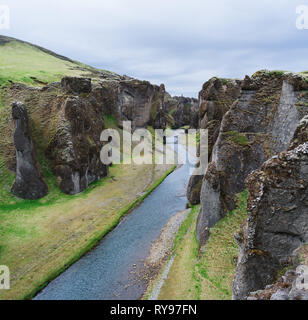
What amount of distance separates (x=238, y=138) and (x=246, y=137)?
2.43 feet

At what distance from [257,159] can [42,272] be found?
79.8ft

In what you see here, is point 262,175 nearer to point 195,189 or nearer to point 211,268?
point 211,268

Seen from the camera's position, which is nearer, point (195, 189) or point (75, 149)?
point (195, 189)

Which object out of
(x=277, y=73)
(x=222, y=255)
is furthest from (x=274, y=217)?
(x=277, y=73)

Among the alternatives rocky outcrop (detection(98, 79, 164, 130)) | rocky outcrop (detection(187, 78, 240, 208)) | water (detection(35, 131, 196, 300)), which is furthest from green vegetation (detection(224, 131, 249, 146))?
rocky outcrop (detection(98, 79, 164, 130))

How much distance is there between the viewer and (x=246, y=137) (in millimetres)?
22734

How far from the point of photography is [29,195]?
3688 centimetres

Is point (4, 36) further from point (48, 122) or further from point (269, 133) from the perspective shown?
point (269, 133)

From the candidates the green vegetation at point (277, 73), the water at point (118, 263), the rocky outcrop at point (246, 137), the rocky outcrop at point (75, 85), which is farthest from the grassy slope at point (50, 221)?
the green vegetation at point (277, 73)

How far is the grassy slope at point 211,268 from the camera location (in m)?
19.2

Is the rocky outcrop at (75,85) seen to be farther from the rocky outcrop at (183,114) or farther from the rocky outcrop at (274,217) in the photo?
the rocky outcrop at (183,114)
